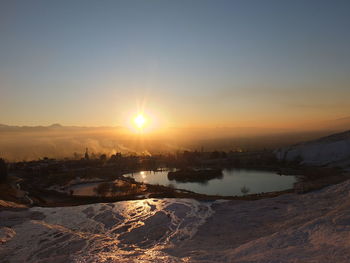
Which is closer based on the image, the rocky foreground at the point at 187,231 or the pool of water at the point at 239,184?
the rocky foreground at the point at 187,231

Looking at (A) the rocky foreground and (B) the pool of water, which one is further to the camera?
(B) the pool of water

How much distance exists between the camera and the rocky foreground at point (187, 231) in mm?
17333

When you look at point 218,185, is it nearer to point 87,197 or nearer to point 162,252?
point 87,197

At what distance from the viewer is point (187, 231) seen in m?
26.2

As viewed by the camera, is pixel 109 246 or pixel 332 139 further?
pixel 332 139

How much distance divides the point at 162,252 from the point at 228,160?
79.7 metres

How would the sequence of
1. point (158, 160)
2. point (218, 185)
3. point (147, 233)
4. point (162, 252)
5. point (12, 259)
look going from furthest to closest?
point (158, 160), point (218, 185), point (147, 233), point (12, 259), point (162, 252)

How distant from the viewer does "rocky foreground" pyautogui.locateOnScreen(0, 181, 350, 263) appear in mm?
17333

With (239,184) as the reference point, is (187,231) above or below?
above

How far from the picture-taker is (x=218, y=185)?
57812mm

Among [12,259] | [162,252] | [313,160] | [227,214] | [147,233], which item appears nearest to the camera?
[162,252]

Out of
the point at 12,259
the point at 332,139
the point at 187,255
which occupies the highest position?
the point at 332,139

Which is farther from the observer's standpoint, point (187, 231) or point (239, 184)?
point (239, 184)

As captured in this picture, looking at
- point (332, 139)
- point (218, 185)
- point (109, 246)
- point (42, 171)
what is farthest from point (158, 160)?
point (109, 246)
